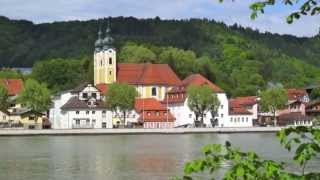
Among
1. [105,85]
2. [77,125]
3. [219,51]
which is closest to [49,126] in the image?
[77,125]

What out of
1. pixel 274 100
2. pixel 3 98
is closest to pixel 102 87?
pixel 3 98

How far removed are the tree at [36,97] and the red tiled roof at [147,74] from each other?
18600 millimetres

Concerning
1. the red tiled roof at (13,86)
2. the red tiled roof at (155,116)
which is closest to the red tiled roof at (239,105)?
the red tiled roof at (155,116)

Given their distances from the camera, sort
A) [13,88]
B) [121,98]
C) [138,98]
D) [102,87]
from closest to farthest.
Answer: [121,98]
[138,98]
[102,87]
[13,88]

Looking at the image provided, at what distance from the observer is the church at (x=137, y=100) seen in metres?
93.2

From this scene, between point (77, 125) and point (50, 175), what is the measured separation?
63.2 metres

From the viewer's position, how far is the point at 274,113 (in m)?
105

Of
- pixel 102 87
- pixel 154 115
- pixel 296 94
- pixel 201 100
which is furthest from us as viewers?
pixel 296 94

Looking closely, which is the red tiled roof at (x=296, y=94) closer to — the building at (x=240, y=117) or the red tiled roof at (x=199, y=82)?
the building at (x=240, y=117)

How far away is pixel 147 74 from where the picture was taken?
355 feet

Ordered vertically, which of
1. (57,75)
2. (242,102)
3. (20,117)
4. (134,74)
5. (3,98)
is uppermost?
(57,75)

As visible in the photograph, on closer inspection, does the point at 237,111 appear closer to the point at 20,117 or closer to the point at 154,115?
the point at 154,115

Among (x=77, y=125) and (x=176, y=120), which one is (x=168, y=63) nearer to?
(x=176, y=120)

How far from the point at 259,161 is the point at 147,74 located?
10284 cm
